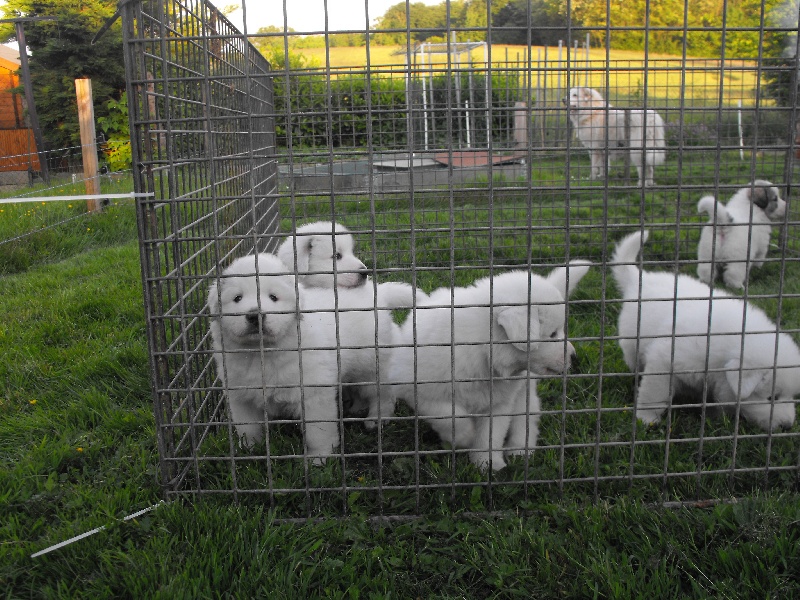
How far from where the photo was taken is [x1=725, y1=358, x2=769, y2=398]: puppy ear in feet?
9.41

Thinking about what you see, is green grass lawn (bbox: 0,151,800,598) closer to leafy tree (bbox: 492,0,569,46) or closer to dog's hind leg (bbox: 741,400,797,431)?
dog's hind leg (bbox: 741,400,797,431)

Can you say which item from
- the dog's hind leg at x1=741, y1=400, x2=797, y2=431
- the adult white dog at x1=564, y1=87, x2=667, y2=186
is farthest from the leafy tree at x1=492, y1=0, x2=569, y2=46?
the dog's hind leg at x1=741, y1=400, x2=797, y2=431

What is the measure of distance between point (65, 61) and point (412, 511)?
1420 centimetres

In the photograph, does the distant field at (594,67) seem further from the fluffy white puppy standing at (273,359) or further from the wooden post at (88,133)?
the wooden post at (88,133)

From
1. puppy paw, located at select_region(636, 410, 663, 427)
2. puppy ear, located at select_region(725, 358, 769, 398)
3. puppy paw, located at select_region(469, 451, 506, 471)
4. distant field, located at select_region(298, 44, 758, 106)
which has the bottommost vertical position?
puppy paw, located at select_region(636, 410, 663, 427)

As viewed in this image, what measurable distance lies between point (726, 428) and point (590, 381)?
0.76 meters

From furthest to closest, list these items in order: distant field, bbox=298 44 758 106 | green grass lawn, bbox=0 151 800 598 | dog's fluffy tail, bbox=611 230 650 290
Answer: dog's fluffy tail, bbox=611 230 650 290, distant field, bbox=298 44 758 106, green grass lawn, bbox=0 151 800 598

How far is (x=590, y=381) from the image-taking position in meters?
3.79

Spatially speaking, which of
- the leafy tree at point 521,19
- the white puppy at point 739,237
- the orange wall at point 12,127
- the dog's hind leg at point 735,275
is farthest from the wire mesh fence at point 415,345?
the orange wall at point 12,127

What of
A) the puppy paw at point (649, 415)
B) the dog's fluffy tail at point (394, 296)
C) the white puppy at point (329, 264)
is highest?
the white puppy at point (329, 264)

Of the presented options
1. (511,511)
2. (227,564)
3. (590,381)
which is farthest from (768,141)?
(227,564)

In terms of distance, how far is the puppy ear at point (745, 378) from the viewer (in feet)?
9.41

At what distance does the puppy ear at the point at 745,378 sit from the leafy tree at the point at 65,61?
13457 millimetres

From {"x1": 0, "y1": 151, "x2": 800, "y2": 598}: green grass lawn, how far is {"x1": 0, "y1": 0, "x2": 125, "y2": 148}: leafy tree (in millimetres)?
11928
